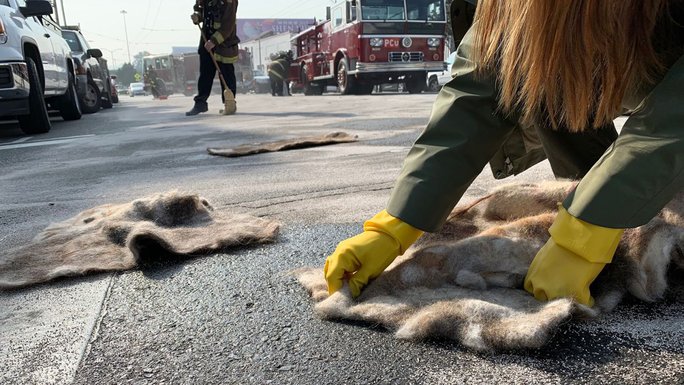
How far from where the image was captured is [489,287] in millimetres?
1196

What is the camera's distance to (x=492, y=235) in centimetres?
132

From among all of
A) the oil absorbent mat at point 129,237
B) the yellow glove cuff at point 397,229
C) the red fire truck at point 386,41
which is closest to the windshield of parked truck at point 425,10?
the red fire truck at point 386,41

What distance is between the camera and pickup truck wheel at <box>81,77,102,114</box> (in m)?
10.3

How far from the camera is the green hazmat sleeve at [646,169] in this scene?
39.4 inches

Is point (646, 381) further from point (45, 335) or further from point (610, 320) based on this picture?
point (45, 335)

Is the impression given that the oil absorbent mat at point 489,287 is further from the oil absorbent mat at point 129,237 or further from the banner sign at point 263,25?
the banner sign at point 263,25

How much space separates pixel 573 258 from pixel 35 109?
18.2ft

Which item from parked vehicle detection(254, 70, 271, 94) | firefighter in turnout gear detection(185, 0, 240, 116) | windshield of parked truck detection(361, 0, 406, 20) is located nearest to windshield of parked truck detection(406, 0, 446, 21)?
windshield of parked truck detection(361, 0, 406, 20)

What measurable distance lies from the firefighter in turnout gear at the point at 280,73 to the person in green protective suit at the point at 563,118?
738 inches

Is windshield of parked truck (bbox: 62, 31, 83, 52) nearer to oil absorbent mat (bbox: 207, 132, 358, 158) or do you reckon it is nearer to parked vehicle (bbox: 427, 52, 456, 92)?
parked vehicle (bbox: 427, 52, 456, 92)

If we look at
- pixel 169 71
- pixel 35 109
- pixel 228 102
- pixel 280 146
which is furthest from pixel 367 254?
pixel 169 71

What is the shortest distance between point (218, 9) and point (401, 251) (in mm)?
6460

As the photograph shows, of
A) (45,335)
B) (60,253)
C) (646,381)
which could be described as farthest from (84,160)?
(646,381)

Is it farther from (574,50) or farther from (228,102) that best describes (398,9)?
(574,50)
